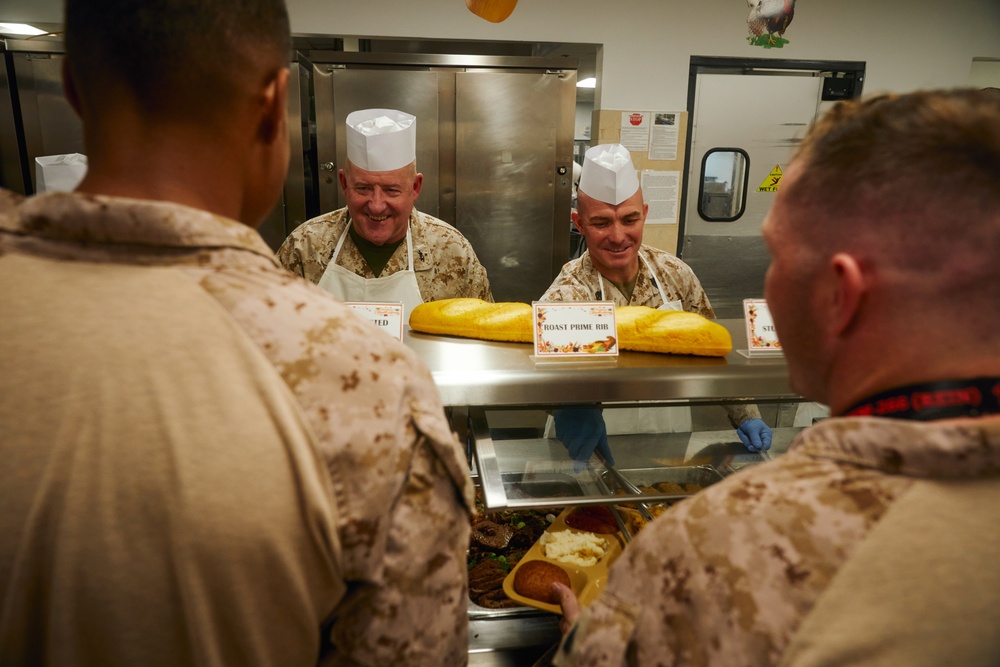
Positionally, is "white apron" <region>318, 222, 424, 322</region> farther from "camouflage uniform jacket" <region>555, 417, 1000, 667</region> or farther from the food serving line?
"camouflage uniform jacket" <region>555, 417, 1000, 667</region>

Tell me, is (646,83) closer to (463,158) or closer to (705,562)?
(463,158)

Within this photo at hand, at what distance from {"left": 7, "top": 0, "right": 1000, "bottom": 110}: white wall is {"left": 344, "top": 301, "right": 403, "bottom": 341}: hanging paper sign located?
3.43 m

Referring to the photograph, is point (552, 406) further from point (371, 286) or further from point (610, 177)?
point (371, 286)

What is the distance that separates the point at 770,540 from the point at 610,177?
1891mm

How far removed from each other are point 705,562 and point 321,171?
3721 mm

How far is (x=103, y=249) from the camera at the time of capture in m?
0.61

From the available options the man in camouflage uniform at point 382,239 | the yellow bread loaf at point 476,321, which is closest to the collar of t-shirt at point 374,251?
the man in camouflage uniform at point 382,239

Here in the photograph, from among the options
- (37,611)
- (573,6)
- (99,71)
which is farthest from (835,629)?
(573,6)

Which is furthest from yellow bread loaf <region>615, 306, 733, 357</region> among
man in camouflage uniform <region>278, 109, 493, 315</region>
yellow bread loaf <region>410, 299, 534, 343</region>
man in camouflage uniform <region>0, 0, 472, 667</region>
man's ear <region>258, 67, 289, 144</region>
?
man in camouflage uniform <region>278, 109, 493, 315</region>

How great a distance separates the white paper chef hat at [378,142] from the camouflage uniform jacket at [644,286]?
841mm

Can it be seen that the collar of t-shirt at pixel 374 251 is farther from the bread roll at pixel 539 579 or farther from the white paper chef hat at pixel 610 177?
the bread roll at pixel 539 579

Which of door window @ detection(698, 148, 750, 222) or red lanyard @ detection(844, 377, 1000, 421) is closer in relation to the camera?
red lanyard @ detection(844, 377, 1000, 421)

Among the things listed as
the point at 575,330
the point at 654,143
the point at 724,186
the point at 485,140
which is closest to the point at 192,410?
the point at 575,330

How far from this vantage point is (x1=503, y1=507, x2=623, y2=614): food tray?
1.31 m
